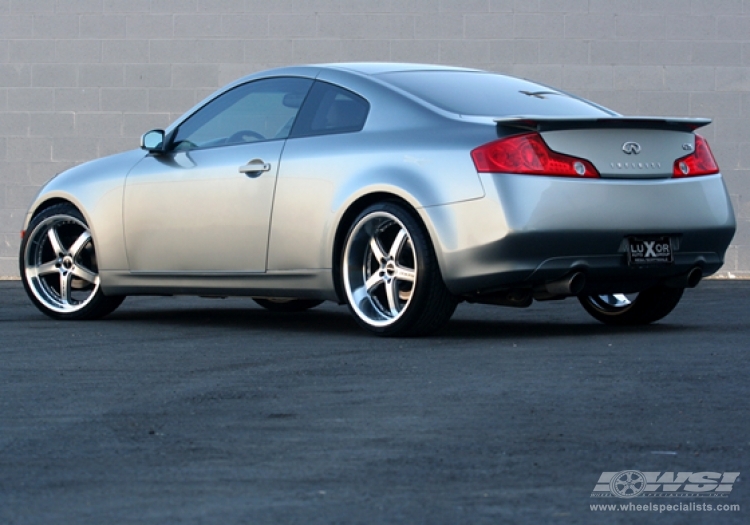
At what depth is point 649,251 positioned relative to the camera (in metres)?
6.75

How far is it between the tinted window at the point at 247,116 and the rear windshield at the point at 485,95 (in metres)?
0.53

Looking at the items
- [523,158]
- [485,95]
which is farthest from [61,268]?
[523,158]

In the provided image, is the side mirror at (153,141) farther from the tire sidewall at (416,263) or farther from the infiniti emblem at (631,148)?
the infiniti emblem at (631,148)

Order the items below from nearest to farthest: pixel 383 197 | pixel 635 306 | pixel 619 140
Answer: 1. pixel 619 140
2. pixel 383 197
3. pixel 635 306

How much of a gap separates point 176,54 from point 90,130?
1122 mm

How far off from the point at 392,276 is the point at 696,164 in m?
1.61

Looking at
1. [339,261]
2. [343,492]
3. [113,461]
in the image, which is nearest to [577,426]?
[343,492]

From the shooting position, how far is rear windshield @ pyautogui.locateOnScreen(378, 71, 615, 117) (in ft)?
23.0

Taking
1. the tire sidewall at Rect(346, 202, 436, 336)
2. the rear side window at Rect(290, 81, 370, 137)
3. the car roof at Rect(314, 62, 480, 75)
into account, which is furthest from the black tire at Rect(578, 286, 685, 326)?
the rear side window at Rect(290, 81, 370, 137)

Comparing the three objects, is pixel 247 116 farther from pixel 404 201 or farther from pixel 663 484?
→ pixel 663 484

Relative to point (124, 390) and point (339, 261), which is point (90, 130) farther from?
point (124, 390)

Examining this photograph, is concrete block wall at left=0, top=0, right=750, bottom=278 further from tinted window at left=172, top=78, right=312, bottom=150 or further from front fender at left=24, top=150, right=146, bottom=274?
tinted window at left=172, top=78, right=312, bottom=150

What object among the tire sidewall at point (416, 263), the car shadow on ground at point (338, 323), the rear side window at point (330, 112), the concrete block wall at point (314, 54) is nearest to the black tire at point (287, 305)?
the car shadow on ground at point (338, 323)

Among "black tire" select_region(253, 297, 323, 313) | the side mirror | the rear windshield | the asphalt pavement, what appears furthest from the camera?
"black tire" select_region(253, 297, 323, 313)
